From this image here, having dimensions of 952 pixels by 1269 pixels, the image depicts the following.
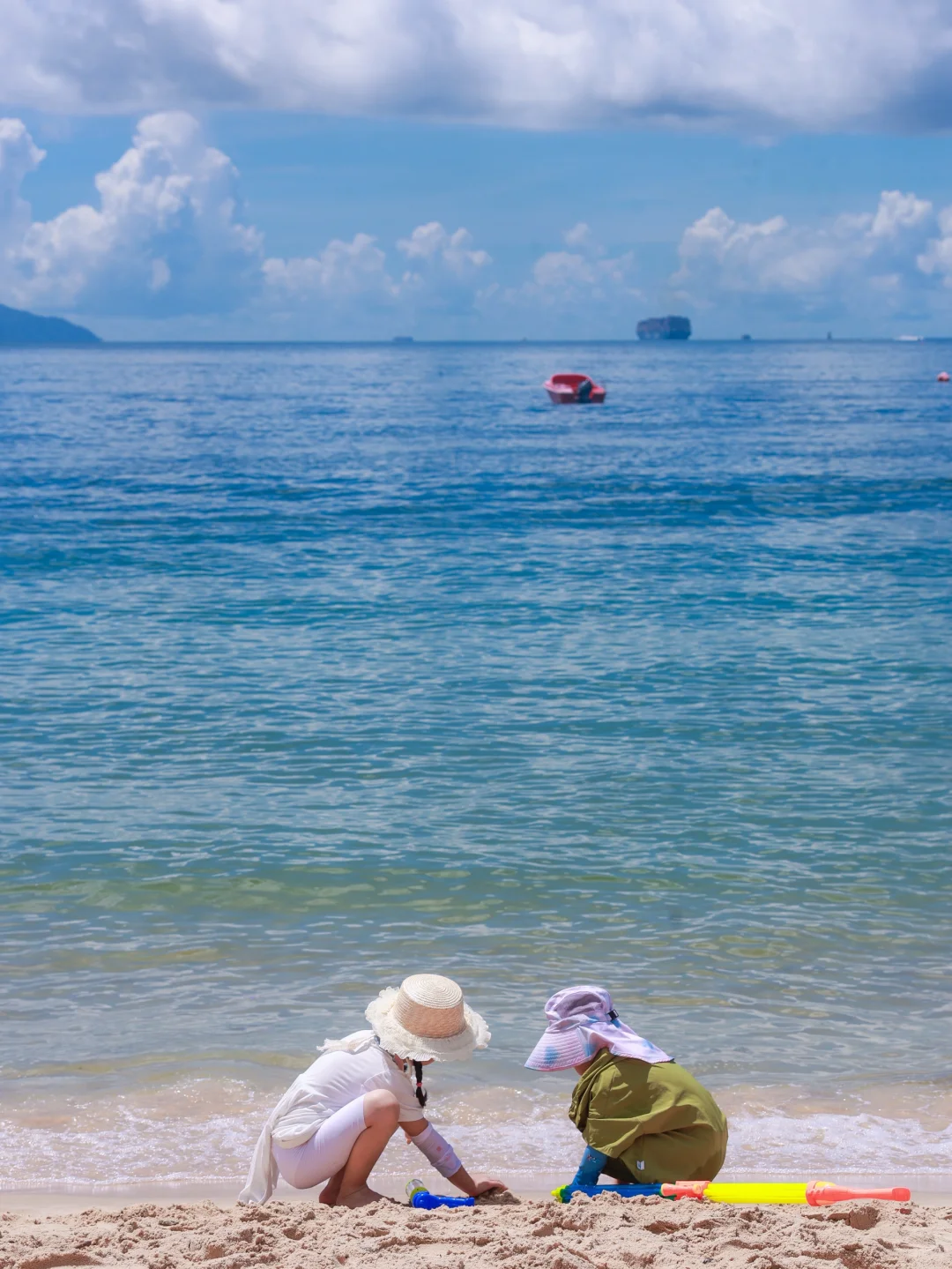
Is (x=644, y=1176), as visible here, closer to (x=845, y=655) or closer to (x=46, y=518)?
(x=845, y=655)

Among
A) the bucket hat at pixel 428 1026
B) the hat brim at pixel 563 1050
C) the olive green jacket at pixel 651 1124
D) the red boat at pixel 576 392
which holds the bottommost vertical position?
the olive green jacket at pixel 651 1124

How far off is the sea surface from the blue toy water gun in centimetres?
74

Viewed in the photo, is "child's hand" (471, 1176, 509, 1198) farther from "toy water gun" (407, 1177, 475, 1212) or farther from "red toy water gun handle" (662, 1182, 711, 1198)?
"red toy water gun handle" (662, 1182, 711, 1198)

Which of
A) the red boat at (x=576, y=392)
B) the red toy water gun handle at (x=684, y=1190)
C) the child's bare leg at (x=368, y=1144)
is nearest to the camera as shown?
the red toy water gun handle at (x=684, y=1190)

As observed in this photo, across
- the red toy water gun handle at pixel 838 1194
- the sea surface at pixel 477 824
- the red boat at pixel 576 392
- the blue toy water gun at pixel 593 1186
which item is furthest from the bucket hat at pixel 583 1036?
the red boat at pixel 576 392

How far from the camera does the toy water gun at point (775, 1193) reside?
15.7 ft

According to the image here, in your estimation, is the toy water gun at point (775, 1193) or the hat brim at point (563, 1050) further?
the hat brim at point (563, 1050)

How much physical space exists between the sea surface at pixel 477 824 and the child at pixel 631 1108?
0.80 meters

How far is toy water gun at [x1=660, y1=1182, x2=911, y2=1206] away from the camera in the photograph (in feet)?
15.7

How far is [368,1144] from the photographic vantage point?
5.04 m

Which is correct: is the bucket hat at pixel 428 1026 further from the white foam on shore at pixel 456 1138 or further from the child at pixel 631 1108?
the white foam on shore at pixel 456 1138

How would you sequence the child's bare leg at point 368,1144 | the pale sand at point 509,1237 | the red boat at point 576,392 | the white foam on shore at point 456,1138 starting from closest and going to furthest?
1. the pale sand at point 509,1237
2. the child's bare leg at point 368,1144
3. the white foam on shore at point 456,1138
4. the red boat at point 576,392

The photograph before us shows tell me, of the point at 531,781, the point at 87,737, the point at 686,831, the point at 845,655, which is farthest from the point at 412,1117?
the point at 845,655

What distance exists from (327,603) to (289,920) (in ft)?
35.4
